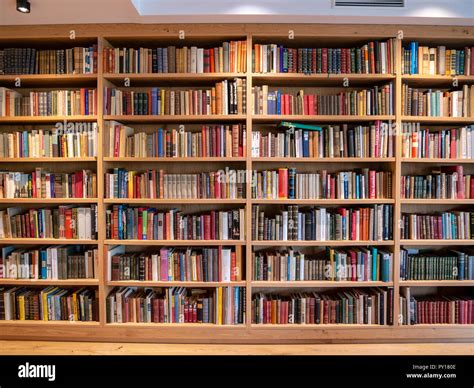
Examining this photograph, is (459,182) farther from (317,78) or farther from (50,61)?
(50,61)

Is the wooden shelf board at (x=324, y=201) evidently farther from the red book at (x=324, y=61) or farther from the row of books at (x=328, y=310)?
the red book at (x=324, y=61)

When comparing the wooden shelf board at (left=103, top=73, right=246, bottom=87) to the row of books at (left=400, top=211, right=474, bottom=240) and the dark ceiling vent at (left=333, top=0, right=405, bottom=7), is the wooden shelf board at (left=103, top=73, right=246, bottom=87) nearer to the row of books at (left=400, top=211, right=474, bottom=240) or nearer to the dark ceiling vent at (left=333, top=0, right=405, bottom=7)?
the dark ceiling vent at (left=333, top=0, right=405, bottom=7)

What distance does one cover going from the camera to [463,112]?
103 inches

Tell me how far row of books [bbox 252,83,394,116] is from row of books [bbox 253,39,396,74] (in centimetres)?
17

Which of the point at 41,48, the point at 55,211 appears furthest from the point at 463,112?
the point at 41,48

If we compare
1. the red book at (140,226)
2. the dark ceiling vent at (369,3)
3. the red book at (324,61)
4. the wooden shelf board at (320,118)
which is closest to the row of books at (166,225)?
the red book at (140,226)

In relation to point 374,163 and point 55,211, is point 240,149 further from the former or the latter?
point 55,211

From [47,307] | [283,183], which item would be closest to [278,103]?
[283,183]

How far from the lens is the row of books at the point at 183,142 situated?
261 cm

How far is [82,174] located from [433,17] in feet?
10.1

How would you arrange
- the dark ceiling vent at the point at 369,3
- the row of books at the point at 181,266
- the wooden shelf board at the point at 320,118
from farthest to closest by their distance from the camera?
the row of books at the point at 181,266 → the wooden shelf board at the point at 320,118 → the dark ceiling vent at the point at 369,3

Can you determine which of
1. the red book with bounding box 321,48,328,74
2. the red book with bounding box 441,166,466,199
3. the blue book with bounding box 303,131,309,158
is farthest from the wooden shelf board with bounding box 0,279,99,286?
the red book with bounding box 441,166,466,199

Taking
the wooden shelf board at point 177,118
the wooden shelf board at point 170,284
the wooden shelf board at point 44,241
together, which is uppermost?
the wooden shelf board at point 177,118

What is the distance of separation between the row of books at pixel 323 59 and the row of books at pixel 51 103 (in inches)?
56.1
